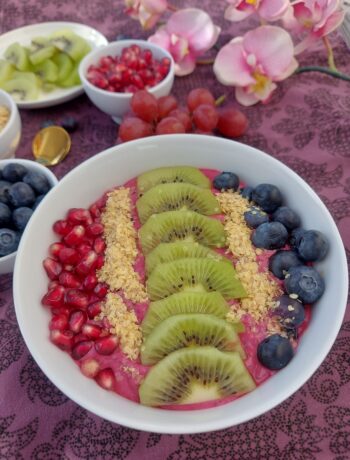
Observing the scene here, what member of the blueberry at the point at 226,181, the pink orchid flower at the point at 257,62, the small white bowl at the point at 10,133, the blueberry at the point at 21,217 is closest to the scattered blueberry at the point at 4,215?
the blueberry at the point at 21,217

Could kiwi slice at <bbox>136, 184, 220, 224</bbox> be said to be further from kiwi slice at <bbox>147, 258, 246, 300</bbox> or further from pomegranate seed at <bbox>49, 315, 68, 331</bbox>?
pomegranate seed at <bbox>49, 315, 68, 331</bbox>

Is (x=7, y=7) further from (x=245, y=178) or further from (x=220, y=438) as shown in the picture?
(x=220, y=438)

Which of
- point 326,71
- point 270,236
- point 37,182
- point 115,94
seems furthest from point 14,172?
point 326,71

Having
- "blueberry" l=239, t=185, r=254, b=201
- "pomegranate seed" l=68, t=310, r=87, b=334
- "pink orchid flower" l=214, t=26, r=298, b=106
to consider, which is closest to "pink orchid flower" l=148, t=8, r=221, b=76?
→ "pink orchid flower" l=214, t=26, r=298, b=106

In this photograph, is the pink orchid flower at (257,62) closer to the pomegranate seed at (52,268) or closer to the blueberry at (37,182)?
the blueberry at (37,182)

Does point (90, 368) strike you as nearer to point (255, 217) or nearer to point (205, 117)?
point (255, 217)

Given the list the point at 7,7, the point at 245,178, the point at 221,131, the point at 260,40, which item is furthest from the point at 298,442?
the point at 7,7
